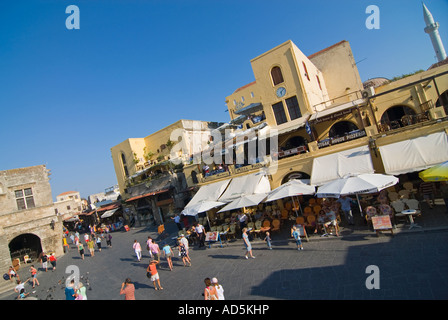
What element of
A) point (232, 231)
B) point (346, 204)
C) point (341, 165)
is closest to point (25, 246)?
point (232, 231)

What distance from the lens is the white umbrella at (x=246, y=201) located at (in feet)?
48.0

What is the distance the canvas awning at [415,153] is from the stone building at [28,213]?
29.2 meters

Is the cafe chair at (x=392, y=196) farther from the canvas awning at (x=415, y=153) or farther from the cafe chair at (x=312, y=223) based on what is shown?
the cafe chair at (x=312, y=223)

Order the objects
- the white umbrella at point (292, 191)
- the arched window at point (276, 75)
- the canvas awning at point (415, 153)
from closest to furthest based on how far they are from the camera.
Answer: the canvas awning at point (415, 153) → the white umbrella at point (292, 191) → the arched window at point (276, 75)

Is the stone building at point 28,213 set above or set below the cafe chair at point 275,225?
above

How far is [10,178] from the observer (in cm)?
2466

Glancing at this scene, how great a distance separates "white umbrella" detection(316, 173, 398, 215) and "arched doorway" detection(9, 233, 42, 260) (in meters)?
28.3

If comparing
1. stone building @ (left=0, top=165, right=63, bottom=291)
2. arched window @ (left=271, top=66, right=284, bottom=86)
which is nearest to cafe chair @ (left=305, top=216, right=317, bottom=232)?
arched window @ (left=271, top=66, right=284, bottom=86)

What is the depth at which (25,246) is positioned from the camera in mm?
26828

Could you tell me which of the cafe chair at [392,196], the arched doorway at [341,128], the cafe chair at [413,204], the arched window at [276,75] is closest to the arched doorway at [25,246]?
the arched window at [276,75]

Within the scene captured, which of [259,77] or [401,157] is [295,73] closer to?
[259,77]

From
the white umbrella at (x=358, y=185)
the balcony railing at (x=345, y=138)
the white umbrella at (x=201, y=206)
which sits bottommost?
the white umbrella at (x=358, y=185)
